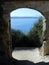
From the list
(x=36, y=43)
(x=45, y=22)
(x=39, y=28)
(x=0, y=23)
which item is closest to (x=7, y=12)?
(x=0, y=23)

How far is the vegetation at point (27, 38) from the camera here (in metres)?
21.3

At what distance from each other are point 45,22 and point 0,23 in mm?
2703

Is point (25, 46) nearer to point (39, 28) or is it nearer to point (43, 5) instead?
point (39, 28)

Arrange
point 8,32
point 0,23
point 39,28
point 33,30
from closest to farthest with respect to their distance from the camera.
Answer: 1. point 0,23
2. point 8,32
3. point 39,28
4. point 33,30

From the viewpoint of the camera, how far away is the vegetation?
2130 cm

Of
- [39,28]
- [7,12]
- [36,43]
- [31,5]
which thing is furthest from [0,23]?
[36,43]

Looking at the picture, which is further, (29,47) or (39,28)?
(29,47)

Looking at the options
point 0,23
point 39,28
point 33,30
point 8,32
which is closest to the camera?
point 0,23

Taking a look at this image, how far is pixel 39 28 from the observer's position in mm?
20328

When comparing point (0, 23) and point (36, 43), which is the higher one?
point (0, 23)

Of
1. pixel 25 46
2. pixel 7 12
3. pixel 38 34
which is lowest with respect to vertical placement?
pixel 25 46

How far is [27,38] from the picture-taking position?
22.3 meters

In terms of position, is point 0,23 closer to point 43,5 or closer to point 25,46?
point 43,5

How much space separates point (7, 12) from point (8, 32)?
1.01 metres
